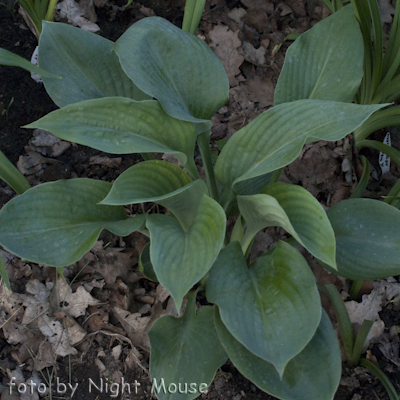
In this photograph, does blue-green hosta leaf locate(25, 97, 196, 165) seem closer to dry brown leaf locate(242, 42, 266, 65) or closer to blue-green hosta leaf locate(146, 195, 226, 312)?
blue-green hosta leaf locate(146, 195, 226, 312)

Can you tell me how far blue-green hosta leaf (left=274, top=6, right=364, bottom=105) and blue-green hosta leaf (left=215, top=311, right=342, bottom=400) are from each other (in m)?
0.71

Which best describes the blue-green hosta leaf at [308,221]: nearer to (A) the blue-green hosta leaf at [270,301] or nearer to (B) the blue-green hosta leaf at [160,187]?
(A) the blue-green hosta leaf at [270,301]

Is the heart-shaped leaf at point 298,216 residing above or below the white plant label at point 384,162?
above

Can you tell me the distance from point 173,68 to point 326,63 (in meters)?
0.48

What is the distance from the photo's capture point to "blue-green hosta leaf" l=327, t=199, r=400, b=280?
0.93 meters

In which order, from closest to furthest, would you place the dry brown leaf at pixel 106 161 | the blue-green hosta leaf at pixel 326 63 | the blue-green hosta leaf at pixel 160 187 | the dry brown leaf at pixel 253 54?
the blue-green hosta leaf at pixel 160 187, the blue-green hosta leaf at pixel 326 63, the dry brown leaf at pixel 106 161, the dry brown leaf at pixel 253 54

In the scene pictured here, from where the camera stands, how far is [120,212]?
1.03 m

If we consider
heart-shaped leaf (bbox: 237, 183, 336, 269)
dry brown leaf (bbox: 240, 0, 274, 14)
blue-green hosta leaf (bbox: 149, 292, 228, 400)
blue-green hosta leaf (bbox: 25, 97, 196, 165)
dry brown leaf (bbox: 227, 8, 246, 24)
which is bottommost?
blue-green hosta leaf (bbox: 149, 292, 228, 400)

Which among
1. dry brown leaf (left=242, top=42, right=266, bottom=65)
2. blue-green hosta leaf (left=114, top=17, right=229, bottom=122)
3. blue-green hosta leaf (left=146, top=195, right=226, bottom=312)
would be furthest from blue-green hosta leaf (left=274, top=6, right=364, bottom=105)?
dry brown leaf (left=242, top=42, right=266, bottom=65)

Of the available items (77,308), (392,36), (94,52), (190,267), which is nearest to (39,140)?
(94,52)

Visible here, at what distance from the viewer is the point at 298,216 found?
84 centimetres

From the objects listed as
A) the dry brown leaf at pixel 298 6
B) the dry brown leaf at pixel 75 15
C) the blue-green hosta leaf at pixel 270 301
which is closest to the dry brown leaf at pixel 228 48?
the dry brown leaf at pixel 298 6

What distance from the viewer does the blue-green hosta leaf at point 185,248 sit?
72 cm

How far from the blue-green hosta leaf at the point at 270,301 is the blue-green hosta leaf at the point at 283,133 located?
0.72 ft
